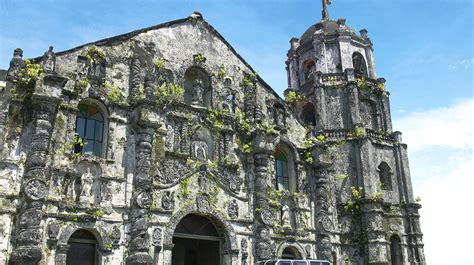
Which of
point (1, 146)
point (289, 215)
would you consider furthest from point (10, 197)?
point (289, 215)

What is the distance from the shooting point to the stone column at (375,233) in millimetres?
19000

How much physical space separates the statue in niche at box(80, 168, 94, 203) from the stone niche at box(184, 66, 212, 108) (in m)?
4.73

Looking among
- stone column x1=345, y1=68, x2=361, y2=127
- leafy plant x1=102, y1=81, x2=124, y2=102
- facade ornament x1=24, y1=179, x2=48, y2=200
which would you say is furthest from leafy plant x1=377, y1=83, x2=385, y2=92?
facade ornament x1=24, y1=179, x2=48, y2=200

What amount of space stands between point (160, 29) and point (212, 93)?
292cm

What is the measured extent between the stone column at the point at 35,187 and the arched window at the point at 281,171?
28.5 feet

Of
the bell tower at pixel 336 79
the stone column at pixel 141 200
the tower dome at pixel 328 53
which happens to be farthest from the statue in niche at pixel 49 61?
the tower dome at pixel 328 53

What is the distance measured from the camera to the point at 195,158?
1650 centimetres

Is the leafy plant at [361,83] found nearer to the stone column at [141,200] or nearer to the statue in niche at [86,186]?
the stone column at [141,200]

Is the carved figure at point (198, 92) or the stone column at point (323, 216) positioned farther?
the stone column at point (323, 216)

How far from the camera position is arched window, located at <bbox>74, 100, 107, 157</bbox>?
14.7m


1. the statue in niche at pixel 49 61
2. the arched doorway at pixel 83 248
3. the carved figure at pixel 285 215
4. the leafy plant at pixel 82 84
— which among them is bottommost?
the arched doorway at pixel 83 248

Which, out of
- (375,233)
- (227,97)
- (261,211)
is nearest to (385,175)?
(375,233)

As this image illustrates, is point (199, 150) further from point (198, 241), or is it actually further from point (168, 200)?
point (198, 241)

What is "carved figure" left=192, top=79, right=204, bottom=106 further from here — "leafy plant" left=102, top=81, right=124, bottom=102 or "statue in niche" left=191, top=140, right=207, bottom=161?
"leafy plant" left=102, top=81, right=124, bottom=102
